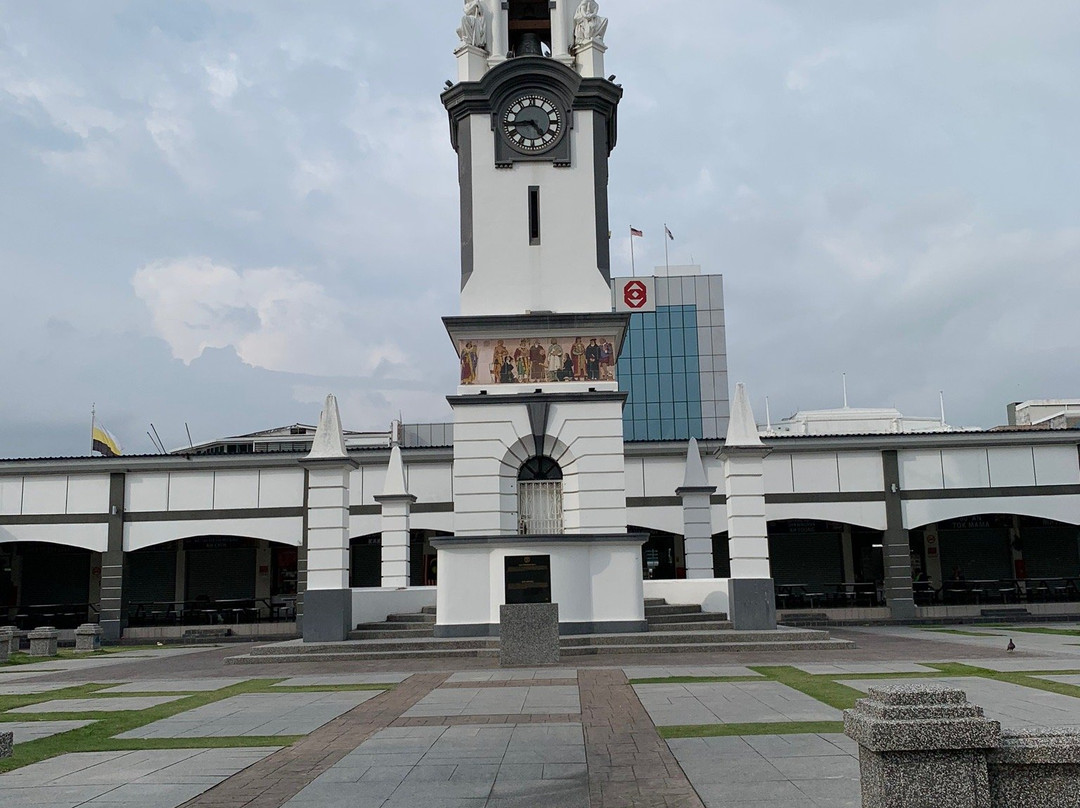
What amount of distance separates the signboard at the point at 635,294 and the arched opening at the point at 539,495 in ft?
189

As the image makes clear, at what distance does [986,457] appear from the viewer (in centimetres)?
3444

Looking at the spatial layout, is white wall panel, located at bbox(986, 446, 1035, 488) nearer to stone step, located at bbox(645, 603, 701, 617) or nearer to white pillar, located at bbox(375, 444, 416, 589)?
stone step, located at bbox(645, 603, 701, 617)

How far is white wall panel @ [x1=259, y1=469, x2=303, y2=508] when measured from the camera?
113 feet

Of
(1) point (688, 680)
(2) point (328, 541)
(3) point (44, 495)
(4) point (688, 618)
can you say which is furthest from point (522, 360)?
(3) point (44, 495)

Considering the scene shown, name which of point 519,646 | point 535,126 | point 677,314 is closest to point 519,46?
point 535,126

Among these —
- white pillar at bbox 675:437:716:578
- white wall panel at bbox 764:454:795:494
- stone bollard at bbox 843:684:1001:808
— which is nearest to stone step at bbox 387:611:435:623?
white pillar at bbox 675:437:716:578

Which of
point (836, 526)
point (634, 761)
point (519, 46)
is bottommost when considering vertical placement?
point (634, 761)

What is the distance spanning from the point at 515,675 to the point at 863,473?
2205cm

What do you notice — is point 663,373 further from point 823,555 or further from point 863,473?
point 863,473

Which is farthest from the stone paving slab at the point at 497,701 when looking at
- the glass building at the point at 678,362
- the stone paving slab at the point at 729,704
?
the glass building at the point at 678,362

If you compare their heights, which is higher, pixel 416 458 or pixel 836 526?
pixel 416 458

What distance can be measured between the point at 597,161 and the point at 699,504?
31.8 ft

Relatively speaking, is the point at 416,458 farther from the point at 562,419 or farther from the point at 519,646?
the point at 519,646

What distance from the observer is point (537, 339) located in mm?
25344
